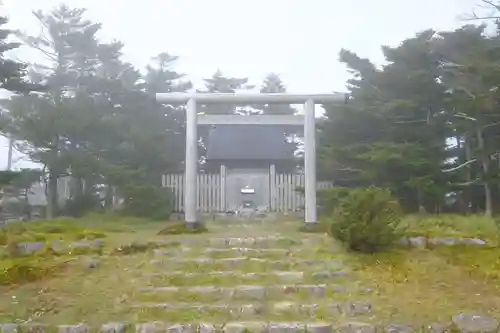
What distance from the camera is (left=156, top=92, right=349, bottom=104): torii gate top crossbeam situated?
10867 mm

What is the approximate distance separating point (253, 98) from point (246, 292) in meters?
6.31

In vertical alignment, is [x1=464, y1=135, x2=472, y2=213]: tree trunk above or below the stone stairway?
above

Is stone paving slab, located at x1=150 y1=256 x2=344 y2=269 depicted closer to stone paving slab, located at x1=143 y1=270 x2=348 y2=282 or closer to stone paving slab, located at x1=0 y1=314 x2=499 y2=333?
stone paving slab, located at x1=143 y1=270 x2=348 y2=282

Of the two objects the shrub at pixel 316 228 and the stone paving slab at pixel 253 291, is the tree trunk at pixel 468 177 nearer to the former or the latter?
the shrub at pixel 316 228

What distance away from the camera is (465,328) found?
4.43 m

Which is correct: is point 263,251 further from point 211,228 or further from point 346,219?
point 211,228

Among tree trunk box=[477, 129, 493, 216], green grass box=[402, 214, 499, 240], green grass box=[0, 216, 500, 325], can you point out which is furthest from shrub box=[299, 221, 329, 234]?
tree trunk box=[477, 129, 493, 216]

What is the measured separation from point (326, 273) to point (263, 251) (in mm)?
1332

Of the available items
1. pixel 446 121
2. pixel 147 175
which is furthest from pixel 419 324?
pixel 147 175

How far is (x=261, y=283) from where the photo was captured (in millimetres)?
5805

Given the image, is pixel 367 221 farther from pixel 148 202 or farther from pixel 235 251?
pixel 148 202

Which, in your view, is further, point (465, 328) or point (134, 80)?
point (134, 80)

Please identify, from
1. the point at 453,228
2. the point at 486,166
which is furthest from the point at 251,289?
the point at 486,166

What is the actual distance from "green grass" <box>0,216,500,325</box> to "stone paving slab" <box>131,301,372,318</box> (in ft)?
0.14
